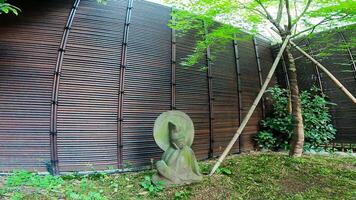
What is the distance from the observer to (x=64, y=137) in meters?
5.59

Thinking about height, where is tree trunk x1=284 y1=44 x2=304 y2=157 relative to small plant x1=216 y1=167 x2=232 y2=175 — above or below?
above

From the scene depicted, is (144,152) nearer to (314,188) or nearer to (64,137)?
(64,137)

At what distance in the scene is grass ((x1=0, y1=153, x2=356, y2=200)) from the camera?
4359mm

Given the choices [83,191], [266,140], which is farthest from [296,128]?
[83,191]

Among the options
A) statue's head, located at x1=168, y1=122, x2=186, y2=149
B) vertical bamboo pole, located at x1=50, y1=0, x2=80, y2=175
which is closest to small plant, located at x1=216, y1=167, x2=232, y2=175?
statue's head, located at x1=168, y1=122, x2=186, y2=149

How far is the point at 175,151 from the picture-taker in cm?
502

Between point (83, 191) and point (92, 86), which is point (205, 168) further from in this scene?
point (92, 86)

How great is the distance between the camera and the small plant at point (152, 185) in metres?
4.66

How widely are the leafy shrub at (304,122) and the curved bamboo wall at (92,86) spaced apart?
2032mm

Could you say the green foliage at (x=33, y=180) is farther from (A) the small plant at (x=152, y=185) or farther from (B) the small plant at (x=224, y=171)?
(B) the small plant at (x=224, y=171)

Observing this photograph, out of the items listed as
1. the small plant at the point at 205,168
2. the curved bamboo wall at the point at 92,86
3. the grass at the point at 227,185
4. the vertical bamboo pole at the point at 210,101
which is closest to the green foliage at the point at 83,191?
the grass at the point at 227,185

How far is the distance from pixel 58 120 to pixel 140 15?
11.1 feet

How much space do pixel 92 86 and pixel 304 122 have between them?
651cm

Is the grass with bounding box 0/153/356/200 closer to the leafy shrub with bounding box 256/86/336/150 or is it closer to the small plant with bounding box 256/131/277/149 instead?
the leafy shrub with bounding box 256/86/336/150
